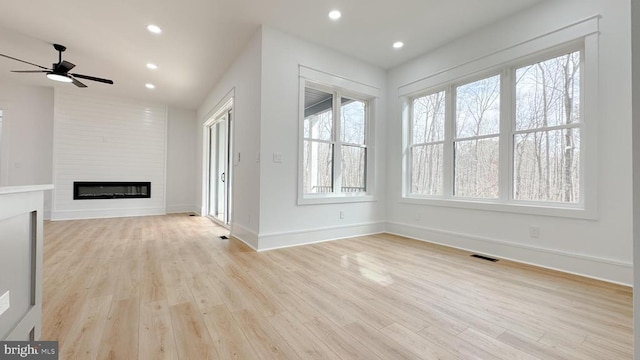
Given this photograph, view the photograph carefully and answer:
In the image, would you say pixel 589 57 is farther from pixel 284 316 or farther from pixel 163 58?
pixel 163 58

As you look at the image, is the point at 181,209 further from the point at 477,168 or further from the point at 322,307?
the point at 477,168

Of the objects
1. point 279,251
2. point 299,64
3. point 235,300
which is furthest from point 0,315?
point 299,64

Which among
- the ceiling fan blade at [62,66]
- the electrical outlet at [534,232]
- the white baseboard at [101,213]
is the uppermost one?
the ceiling fan blade at [62,66]

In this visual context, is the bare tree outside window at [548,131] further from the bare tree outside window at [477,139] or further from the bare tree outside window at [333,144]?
the bare tree outside window at [333,144]

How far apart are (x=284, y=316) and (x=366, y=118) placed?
12.1ft

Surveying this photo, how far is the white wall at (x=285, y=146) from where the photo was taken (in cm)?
337

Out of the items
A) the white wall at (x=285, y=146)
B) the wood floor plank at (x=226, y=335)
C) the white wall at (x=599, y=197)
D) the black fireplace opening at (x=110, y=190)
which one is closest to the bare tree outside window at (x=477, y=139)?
the white wall at (x=599, y=197)

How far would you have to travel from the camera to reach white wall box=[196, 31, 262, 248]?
11.3ft

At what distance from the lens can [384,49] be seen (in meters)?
3.96

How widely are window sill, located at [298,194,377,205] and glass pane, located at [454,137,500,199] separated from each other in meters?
1.37

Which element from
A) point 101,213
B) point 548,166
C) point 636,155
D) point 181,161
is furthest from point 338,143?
point 101,213

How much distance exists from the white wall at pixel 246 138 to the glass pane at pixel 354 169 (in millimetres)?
1535

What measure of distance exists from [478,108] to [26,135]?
876 centimetres

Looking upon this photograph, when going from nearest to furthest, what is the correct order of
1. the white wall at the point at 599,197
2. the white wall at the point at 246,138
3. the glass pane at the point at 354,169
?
1. the white wall at the point at 599,197
2. the white wall at the point at 246,138
3. the glass pane at the point at 354,169
